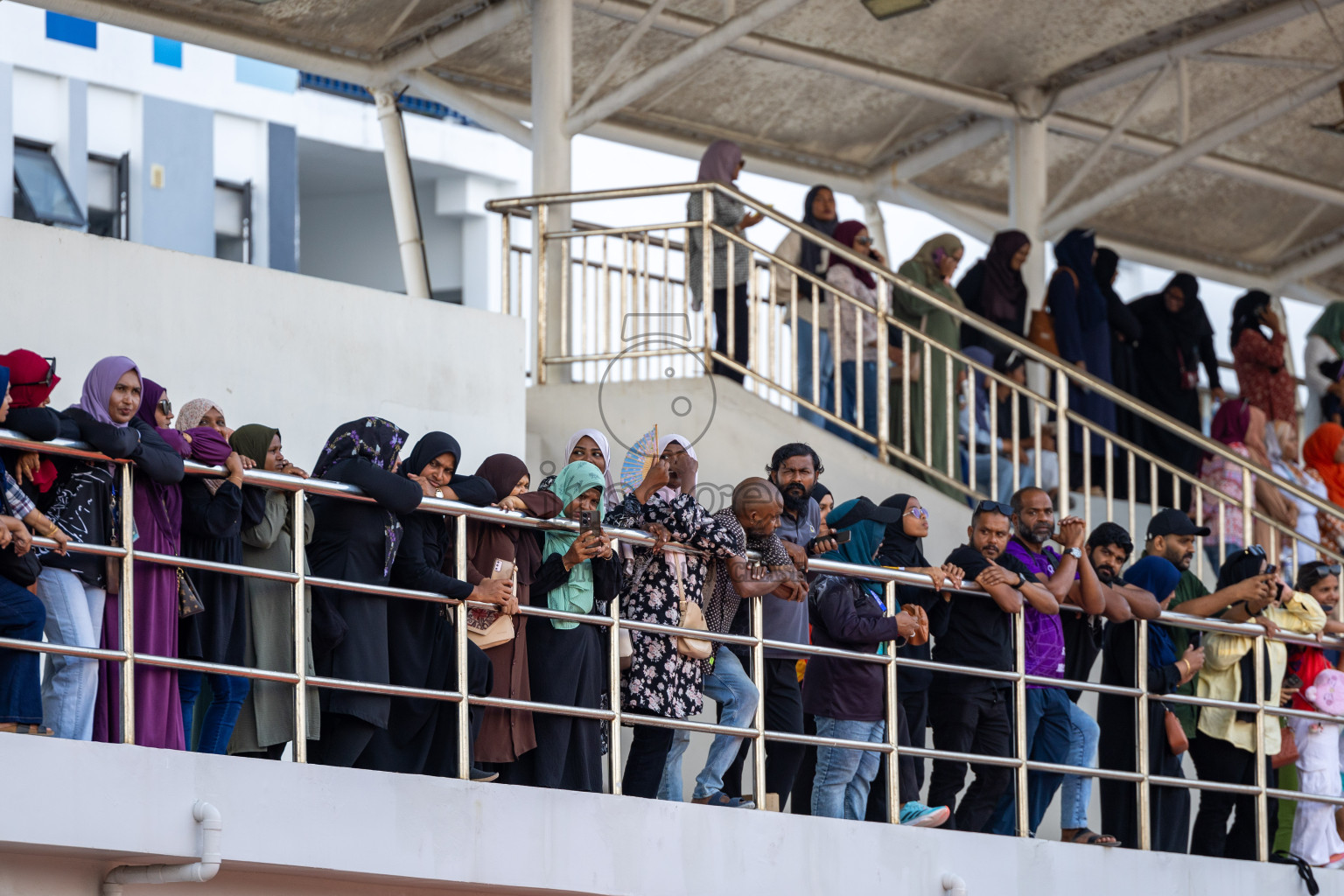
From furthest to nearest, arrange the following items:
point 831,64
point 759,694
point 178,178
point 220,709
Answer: point 178,178 → point 831,64 → point 759,694 → point 220,709

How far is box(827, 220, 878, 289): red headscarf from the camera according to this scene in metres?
10.9

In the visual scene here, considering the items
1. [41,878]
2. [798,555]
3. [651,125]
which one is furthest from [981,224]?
[41,878]

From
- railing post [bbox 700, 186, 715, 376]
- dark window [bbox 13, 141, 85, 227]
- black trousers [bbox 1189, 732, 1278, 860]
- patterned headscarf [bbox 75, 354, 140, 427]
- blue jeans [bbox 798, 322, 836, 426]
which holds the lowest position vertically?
black trousers [bbox 1189, 732, 1278, 860]

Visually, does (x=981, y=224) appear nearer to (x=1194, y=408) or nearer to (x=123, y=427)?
(x=1194, y=408)

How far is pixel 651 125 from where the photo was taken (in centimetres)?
1409

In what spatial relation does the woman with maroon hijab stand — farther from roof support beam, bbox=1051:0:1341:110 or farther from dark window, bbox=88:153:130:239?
dark window, bbox=88:153:130:239

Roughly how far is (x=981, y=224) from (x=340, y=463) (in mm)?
10011

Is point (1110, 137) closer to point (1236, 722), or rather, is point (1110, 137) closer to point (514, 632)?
point (1236, 722)

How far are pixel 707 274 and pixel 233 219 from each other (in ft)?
47.6

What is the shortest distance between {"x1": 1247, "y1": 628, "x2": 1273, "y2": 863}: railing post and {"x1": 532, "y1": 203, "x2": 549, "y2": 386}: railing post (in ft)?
13.7

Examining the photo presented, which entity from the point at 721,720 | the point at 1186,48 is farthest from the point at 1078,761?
the point at 1186,48

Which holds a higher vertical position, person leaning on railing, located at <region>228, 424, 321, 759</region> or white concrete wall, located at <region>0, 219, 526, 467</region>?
white concrete wall, located at <region>0, 219, 526, 467</region>

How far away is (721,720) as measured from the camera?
23.0ft

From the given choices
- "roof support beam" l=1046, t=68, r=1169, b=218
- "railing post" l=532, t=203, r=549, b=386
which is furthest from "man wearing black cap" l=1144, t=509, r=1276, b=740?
"roof support beam" l=1046, t=68, r=1169, b=218
